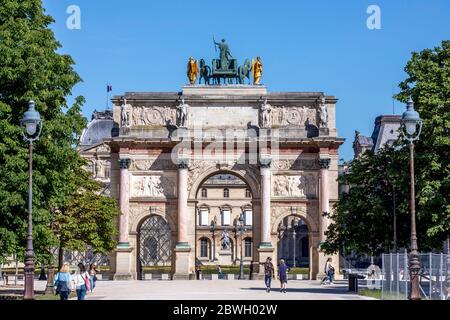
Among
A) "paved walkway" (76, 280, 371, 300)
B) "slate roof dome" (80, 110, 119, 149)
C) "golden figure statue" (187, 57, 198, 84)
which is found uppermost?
"slate roof dome" (80, 110, 119, 149)

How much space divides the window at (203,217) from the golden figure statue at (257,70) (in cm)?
6963

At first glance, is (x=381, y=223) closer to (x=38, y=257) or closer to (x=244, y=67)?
(x=38, y=257)

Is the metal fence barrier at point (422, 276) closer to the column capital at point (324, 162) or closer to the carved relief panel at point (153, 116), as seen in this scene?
the column capital at point (324, 162)

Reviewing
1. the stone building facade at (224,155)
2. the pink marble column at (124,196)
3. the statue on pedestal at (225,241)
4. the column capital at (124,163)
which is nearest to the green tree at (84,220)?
the pink marble column at (124,196)

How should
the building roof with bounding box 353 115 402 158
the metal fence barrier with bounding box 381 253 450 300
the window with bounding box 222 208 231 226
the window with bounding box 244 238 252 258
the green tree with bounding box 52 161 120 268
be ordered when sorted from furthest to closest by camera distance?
1. the window with bounding box 222 208 231 226
2. the window with bounding box 244 238 252 258
3. the building roof with bounding box 353 115 402 158
4. the green tree with bounding box 52 161 120 268
5. the metal fence barrier with bounding box 381 253 450 300

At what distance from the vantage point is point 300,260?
147375mm

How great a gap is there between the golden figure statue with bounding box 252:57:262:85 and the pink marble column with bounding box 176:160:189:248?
9.02 m

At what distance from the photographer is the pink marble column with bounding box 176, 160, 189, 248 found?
72625 millimetres

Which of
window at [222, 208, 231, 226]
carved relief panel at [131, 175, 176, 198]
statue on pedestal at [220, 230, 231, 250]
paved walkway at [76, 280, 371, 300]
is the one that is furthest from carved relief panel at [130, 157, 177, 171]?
window at [222, 208, 231, 226]

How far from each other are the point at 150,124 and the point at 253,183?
9227 mm

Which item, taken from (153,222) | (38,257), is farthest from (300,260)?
(38,257)

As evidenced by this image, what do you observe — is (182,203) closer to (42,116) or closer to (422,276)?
(42,116)

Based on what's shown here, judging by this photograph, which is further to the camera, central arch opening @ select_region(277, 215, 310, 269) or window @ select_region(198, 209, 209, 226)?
central arch opening @ select_region(277, 215, 310, 269)

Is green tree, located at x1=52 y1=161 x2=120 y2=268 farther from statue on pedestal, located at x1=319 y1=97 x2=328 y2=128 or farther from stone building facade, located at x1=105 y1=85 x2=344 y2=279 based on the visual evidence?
statue on pedestal, located at x1=319 y1=97 x2=328 y2=128
